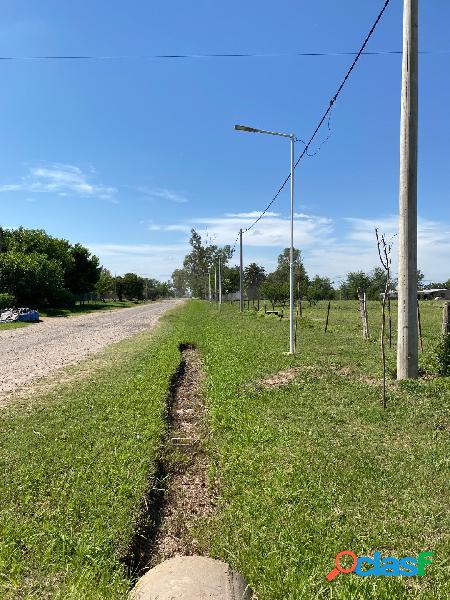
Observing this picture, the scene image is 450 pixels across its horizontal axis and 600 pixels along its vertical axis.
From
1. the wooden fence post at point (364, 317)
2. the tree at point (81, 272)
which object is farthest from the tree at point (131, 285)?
the wooden fence post at point (364, 317)

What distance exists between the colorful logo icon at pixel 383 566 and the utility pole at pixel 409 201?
559 centimetres

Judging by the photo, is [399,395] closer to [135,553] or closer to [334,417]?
[334,417]

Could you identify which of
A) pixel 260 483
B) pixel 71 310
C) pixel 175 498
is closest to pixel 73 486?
pixel 175 498

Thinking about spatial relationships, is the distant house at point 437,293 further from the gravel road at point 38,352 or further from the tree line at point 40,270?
the tree line at point 40,270

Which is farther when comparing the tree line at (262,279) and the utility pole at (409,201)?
the tree line at (262,279)

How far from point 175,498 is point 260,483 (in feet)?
2.87

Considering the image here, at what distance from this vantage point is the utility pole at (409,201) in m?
8.46

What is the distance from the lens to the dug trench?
3682 millimetres

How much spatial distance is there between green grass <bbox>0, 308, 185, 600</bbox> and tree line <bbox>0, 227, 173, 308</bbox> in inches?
1196

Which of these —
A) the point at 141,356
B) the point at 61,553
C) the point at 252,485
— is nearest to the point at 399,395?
the point at 252,485

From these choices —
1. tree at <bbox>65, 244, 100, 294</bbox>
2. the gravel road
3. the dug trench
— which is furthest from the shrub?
the dug trench

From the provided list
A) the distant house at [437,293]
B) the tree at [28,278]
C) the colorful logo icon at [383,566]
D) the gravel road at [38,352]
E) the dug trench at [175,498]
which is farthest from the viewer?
the tree at [28,278]

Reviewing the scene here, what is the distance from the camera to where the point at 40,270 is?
133 ft

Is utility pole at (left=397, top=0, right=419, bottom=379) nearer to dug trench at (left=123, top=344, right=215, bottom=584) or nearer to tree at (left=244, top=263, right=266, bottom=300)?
dug trench at (left=123, top=344, right=215, bottom=584)
